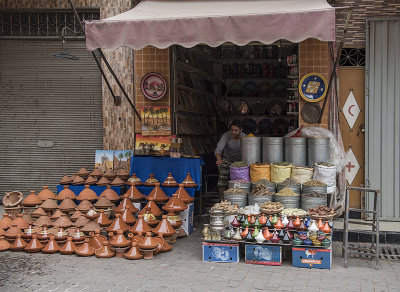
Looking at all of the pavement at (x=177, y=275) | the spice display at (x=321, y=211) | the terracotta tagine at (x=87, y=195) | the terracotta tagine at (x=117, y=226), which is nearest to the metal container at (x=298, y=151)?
the spice display at (x=321, y=211)

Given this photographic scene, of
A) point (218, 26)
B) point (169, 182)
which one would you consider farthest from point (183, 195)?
point (218, 26)

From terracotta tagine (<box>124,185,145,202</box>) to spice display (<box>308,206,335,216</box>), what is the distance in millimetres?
2877

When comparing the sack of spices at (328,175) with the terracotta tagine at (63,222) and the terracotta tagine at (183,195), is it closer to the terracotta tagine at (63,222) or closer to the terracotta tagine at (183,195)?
the terracotta tagine at (183,195)

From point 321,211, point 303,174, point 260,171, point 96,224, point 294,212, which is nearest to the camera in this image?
point 321,211

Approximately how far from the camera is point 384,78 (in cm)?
864

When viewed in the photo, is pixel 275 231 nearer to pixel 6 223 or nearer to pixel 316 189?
pixel 316 189

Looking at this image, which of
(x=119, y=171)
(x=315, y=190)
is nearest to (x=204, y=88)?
(x=119, y=171)

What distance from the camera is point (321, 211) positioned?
23.0 ft

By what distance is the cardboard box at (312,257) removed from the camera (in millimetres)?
6668

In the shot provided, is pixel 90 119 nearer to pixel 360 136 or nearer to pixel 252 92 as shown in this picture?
pixel 252 92

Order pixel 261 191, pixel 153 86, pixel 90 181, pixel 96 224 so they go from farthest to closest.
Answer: pixel 153 86
pixel 90 181
pixel 96 224
pixel 261 191

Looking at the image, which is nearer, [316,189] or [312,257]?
[312,257]

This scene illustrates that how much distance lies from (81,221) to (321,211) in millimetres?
3482

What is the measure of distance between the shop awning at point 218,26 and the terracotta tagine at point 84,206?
8.08 feet
